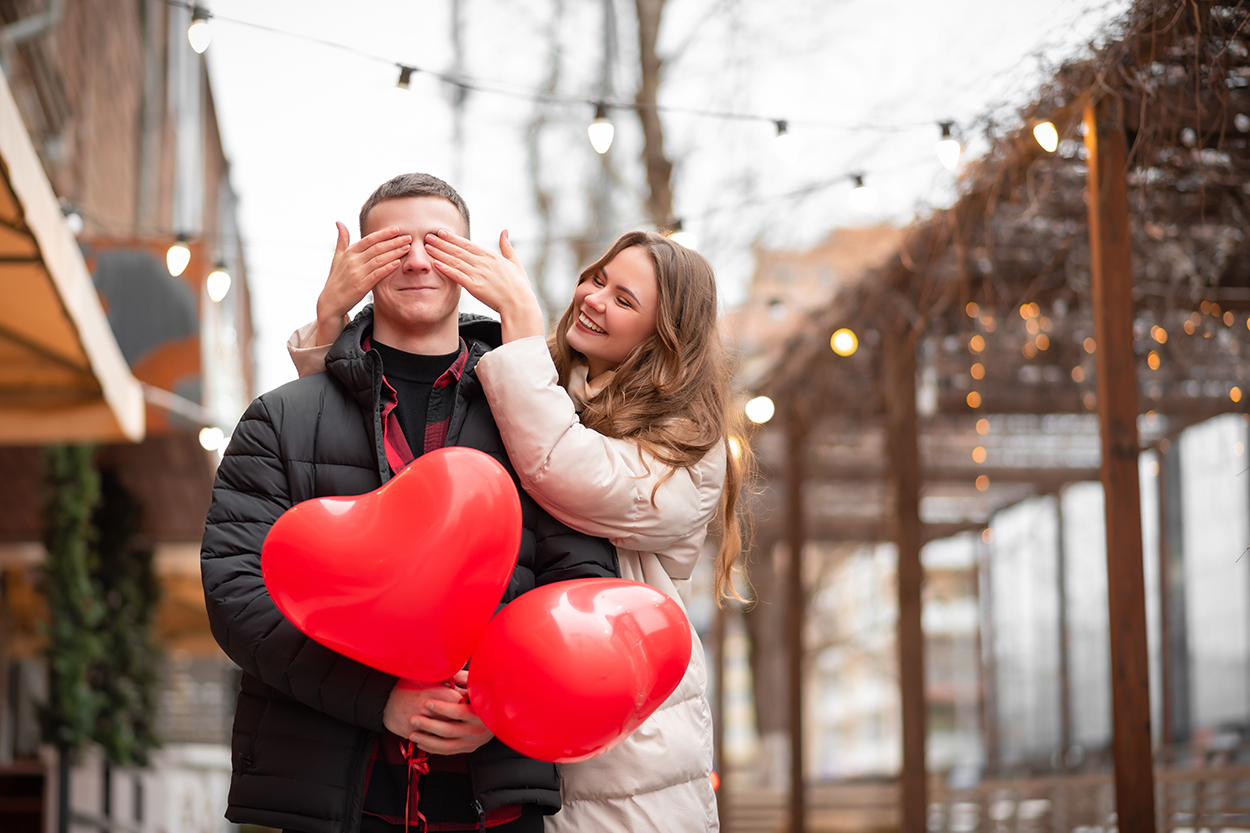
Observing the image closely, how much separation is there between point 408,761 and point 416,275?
2.71 feet

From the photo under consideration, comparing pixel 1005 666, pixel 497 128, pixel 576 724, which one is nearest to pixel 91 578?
pixel 497 128

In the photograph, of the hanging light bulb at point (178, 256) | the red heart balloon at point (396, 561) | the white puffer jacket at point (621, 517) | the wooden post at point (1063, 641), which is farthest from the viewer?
the wooden post at point (1063, 641)

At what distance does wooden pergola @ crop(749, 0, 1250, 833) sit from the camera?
4.12 m

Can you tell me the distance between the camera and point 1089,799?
33.4ft

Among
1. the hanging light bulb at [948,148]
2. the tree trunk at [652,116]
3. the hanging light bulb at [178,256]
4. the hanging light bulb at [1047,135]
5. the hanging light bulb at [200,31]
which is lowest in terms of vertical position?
the hanging light bulb at [1047,135]

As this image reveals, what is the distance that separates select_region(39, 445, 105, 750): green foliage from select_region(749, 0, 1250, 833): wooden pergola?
488 centimetres

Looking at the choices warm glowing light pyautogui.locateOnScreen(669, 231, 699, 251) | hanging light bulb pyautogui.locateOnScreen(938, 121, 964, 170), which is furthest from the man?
hanging light bulb pyautogui.locateOnScreen(938, 121, 964, 170)

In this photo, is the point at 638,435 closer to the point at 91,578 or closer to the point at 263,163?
the point at 91,578

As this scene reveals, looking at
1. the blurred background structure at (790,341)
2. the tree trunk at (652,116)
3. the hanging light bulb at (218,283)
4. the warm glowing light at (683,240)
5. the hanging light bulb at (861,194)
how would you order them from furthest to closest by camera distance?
the tree trunk at (652,116) < the hanging light bulb at (218,283) < the hanging light bulb at (861,194) < the blurred background structure at (790,341) < the warm glowing light at (683,240)

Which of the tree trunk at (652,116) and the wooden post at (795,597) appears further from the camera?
the tree trunk at (652,116)

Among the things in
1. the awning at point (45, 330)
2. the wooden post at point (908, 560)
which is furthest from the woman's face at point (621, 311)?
the wooden post at point (908, 560)

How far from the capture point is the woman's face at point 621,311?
89.0 inches

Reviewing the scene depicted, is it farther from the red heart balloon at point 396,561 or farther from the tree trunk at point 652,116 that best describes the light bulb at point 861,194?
the tree trunk at point 652,116

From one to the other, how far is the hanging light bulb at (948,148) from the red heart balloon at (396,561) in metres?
3.68
